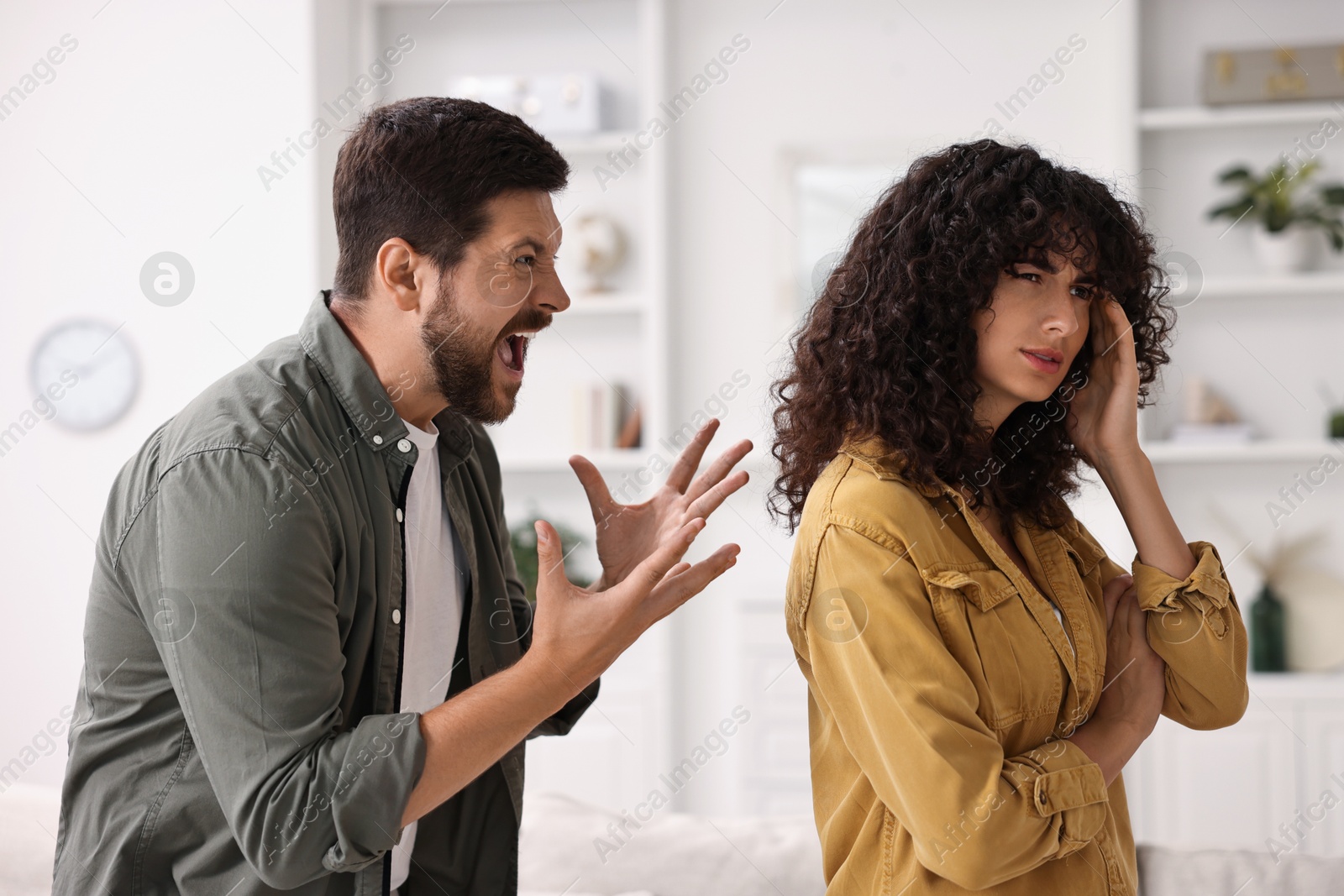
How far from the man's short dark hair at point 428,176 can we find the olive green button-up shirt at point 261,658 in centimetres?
12

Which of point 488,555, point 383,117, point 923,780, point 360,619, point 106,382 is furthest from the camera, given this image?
point 106,382

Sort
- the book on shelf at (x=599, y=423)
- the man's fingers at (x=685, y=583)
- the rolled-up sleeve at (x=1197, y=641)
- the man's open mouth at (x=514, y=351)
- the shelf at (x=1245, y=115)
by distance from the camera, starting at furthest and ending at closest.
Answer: the book on shelf at (x=599, y=423) → the shelf at (x=1245, y=115) → the man's open mouth at (x=514, y=351) → the rolled-up sleeve at (x=1197, y=641) → the man's fingers at (x=685, y=583)

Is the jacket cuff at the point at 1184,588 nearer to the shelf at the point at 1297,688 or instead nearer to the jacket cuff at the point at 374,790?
the jacket cuff at the point at 374,790

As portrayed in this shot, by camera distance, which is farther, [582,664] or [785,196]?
[785,196]

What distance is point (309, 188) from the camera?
10.9 feet

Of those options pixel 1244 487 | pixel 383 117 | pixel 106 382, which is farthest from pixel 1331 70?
pixel 106 382

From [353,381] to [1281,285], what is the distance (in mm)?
2962

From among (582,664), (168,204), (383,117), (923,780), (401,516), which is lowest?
(923,780)

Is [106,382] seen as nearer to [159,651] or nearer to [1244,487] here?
[159,651]

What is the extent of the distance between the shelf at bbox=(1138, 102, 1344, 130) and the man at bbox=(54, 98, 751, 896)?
254cm

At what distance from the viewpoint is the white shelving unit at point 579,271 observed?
355 centimetres

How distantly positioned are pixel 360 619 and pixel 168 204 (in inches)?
105

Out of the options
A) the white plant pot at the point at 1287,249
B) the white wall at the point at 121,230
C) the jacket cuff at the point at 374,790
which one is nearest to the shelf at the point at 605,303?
the white wall at the point at 121,230

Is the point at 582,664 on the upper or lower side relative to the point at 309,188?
lower
